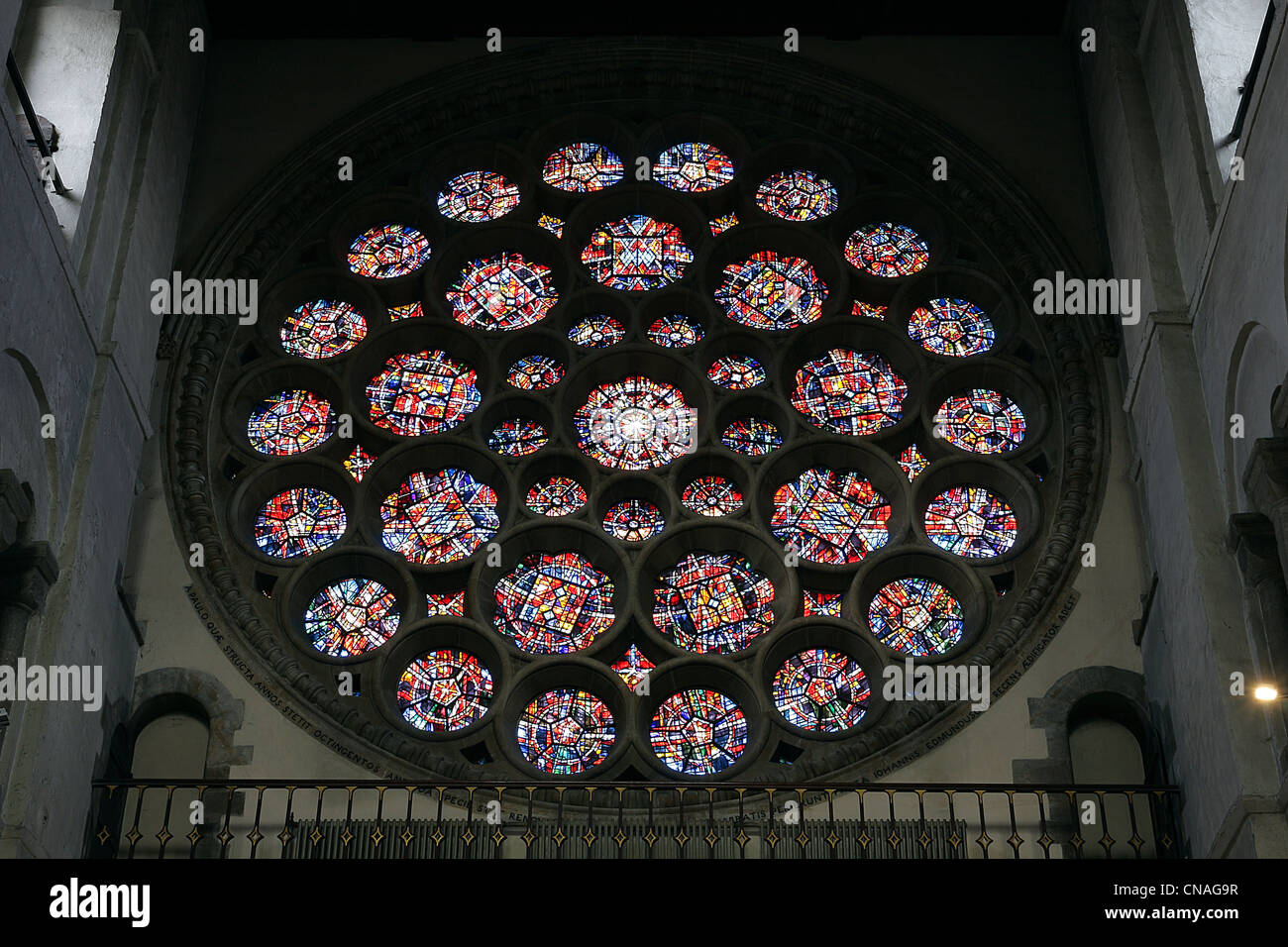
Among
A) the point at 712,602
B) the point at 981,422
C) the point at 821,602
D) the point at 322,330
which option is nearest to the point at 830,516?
the point at 821,602

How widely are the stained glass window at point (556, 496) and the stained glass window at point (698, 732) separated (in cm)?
169

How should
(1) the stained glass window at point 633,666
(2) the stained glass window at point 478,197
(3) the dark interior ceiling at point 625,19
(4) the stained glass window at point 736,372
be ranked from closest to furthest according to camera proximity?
(1) the stained glass window at point 633,666 < (4) the stained glass window at point 736,372 < (2) the stained glass window at point 478,197 < (3) the dark interior ceiling at point 625,19

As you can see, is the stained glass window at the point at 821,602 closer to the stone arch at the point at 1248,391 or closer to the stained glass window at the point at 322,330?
the stone arch at the point at 1248,391

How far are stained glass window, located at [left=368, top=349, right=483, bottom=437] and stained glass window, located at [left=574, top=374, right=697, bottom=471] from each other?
2.92ft

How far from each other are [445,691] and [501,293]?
3532 millimetres

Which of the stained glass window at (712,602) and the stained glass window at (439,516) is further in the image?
the stained glass window at (439,516)

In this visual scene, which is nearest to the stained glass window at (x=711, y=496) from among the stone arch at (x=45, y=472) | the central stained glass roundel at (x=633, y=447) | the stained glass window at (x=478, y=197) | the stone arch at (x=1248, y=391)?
the central stained glass roundel at (x=633, y=447)

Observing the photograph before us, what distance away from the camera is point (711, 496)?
14.2 metres

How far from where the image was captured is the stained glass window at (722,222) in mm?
15695

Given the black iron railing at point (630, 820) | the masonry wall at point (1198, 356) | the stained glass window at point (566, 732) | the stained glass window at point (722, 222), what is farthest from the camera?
the stained glass window at point (722, 222)

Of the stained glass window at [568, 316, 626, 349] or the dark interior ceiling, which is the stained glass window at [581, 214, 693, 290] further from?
the dark interior ceiling

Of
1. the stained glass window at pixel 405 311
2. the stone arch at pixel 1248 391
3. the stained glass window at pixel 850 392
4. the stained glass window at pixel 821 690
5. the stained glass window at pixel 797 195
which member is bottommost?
the stained glass window at pixel 821 690

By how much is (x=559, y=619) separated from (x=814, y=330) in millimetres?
3075

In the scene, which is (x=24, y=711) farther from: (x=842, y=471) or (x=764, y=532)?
(x=842, y=471)
